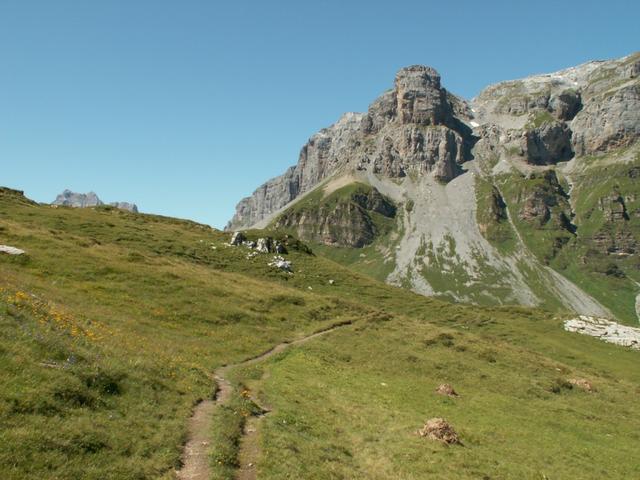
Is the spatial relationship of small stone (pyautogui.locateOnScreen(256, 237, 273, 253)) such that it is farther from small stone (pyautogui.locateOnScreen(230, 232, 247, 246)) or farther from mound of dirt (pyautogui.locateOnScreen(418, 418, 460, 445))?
mound of dirt (pyautogui.locateOnScreen(418, 418, 460, 445))

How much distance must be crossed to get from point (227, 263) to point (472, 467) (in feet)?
265

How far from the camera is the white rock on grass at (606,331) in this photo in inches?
3853

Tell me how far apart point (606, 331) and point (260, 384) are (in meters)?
102

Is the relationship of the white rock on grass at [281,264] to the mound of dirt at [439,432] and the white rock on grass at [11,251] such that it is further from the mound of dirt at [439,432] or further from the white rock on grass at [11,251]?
the mound of dirt at [439,432]

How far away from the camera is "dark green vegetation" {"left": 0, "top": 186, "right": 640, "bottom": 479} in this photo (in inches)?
672

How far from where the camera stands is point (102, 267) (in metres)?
56.5

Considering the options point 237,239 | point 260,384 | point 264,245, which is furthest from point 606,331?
point 260,384

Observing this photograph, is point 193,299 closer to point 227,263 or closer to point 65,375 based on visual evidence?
point 65,375

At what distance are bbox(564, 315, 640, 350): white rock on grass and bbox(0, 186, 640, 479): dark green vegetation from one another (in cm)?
1684

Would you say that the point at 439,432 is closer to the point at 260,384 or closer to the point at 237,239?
the point at 260,384

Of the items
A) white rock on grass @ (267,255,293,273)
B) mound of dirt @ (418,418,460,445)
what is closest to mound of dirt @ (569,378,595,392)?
mound of dirt @ (418,418,460,445)

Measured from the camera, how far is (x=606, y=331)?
10450cm

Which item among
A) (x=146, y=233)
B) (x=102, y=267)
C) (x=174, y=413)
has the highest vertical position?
(x=146, y=233)

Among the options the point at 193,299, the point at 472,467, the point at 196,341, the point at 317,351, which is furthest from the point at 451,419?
the point at 193,299
